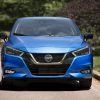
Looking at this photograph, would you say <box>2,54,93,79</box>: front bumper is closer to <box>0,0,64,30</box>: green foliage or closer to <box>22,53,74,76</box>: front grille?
<box>22,53,74,76</box>: front grille

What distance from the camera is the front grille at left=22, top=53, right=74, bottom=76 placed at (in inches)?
510

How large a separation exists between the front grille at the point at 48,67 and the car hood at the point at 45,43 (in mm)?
177

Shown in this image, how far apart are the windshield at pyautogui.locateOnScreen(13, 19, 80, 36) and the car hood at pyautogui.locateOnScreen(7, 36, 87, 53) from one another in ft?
1.57

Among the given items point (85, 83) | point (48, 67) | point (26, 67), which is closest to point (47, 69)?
point (48, 67)

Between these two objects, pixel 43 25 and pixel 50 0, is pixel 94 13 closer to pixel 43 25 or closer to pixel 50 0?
pixel 43 25

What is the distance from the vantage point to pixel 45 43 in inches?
522

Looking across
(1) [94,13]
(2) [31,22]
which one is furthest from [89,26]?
(2) [31,22]

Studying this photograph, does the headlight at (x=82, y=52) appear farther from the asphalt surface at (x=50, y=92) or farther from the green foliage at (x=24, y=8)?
the green foliage at (x=24, y=8)

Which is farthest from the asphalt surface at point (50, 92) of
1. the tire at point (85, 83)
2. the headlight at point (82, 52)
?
the headlight at point (82, 52)

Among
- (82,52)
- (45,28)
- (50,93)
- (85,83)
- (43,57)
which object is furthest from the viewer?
(45,28)

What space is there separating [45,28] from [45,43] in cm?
130

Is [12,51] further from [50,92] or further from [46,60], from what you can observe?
→ [50,92]

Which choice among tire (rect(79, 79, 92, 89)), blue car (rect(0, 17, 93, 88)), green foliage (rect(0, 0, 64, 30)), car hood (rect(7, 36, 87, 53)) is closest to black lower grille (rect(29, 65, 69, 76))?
blue car (rect(0, 17, 93, 88))

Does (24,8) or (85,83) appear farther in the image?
(24,8)
